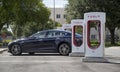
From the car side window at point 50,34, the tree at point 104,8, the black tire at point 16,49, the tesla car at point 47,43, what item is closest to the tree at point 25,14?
the tree at point 104,8

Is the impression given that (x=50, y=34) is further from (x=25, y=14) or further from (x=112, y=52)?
(x=25, y=14)

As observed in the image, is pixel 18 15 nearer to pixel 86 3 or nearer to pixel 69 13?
pixel 69 13

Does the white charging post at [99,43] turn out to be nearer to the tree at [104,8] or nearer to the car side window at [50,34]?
the car side window at [50,34]

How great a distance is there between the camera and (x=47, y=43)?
2250 centimetres

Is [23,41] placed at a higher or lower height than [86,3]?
lower

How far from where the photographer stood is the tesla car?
2231 cm

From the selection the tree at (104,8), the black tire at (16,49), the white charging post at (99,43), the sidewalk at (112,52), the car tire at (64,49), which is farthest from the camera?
the tree at (104,8)

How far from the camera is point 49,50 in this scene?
73.8 feet

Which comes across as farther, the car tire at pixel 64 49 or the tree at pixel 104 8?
the tree at pixel 104 8

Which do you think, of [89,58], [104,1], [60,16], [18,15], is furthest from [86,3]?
[60,16]

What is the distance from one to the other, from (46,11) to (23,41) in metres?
43.3

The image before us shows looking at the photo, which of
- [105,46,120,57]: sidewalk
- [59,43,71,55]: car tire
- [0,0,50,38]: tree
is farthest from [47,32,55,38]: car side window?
[0,0,50,38]: tree

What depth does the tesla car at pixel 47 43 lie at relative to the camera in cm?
2231

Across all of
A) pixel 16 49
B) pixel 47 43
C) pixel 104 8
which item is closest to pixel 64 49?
pixel 47 43
